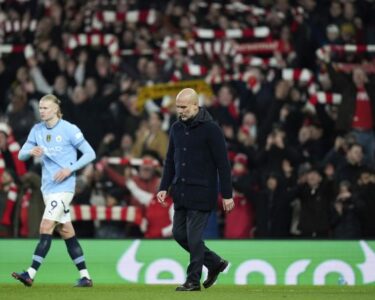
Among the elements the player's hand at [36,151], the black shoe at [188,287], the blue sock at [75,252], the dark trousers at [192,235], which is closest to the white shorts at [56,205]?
the blue sock at [75,252]

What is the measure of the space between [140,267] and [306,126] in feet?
12.5

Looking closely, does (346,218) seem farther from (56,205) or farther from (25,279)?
(25,279)

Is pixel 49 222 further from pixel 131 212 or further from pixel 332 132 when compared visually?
pixel 332 132

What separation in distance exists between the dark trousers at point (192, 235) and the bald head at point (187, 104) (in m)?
0.96

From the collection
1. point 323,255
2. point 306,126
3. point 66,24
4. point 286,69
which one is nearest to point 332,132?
point 306,126

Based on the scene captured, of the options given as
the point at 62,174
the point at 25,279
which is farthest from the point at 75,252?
the point at 62,174

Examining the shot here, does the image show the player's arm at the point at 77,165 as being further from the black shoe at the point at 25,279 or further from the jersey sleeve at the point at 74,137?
the black shoe at the point at 25,279

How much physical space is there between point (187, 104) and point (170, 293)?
1.86 meters

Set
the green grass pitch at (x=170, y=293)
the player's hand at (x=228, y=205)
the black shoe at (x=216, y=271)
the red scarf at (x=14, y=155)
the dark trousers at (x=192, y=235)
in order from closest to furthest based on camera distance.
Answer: the green grass pitch at (x=170, y=293), the player's hand at (x=228, y=205), the dark trousers at (x=192, y=235), the black shoe at (x=216, y=271), the red scarf at (x=14, y=155)

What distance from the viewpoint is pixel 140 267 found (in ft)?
53.1

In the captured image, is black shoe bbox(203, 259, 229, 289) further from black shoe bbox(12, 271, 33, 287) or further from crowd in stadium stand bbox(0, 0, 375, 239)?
crowd in stadium stand bbox(0, 0, 375, 239)

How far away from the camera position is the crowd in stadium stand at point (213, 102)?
16.9m

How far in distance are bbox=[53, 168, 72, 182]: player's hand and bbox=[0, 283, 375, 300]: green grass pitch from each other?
3.75ft

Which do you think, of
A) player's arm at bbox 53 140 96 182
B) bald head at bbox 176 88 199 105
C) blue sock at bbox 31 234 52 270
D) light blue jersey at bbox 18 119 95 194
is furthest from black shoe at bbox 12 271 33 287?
bald head at bbox 176 88 199 105
